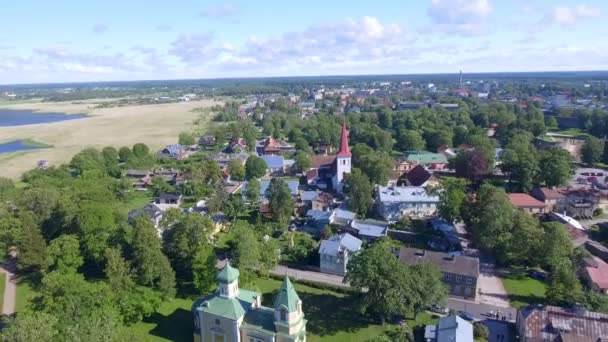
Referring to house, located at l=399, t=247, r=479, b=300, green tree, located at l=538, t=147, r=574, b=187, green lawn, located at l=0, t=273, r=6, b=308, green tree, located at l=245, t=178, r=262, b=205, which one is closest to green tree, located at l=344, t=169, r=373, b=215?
green tree, located at l=245, t=178, r=262, b=205

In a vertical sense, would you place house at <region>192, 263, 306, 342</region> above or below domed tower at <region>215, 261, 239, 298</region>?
below

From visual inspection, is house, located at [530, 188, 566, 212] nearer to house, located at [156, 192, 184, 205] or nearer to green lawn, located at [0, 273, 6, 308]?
house, located at [156, 192, 184, 205]

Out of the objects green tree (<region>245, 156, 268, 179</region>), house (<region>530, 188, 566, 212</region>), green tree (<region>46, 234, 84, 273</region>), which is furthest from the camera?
green tree (<region>245, 156, 268, 179</region>)

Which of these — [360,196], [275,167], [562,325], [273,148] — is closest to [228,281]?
[562,325]

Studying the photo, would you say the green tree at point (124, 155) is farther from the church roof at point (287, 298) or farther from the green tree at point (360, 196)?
the church roof at point (287, 298)

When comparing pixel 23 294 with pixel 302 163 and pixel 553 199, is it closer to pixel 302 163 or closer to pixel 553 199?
pixel 302 163
